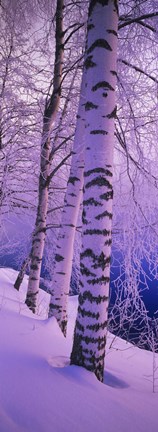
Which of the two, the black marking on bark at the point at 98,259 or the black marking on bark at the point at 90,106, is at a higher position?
the black marking on bark at the point at 90,106

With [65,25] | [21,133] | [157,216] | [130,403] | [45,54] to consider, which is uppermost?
[65,25]

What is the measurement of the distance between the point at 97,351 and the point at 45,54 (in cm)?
559

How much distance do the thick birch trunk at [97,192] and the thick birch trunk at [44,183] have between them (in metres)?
3.14

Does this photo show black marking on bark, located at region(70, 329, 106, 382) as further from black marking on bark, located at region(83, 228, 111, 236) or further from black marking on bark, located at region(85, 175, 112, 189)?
black marking on bark, located at region(85, 175, 112, 189)

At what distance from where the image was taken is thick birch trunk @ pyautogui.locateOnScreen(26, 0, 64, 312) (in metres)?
5.82

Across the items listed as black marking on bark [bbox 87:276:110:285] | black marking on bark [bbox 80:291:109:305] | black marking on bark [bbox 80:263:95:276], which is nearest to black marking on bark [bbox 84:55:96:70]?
black marking on bark [bbox 80:263:95:276]

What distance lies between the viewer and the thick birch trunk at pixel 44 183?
19.1 ft

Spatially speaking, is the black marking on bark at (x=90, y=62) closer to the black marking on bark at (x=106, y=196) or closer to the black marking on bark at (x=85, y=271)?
the black marking on bark at (x=106, y=196)

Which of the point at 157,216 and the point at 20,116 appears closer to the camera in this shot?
the point at 157,216

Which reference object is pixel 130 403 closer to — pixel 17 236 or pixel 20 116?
pixel 20 116

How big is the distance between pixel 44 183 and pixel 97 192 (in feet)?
14.2

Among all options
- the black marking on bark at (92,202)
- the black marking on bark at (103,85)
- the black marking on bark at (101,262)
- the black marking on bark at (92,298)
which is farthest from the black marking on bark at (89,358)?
the black marking on bark at (103,85)

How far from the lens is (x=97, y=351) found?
260cm

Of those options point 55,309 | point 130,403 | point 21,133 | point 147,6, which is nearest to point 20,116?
point 21,133
